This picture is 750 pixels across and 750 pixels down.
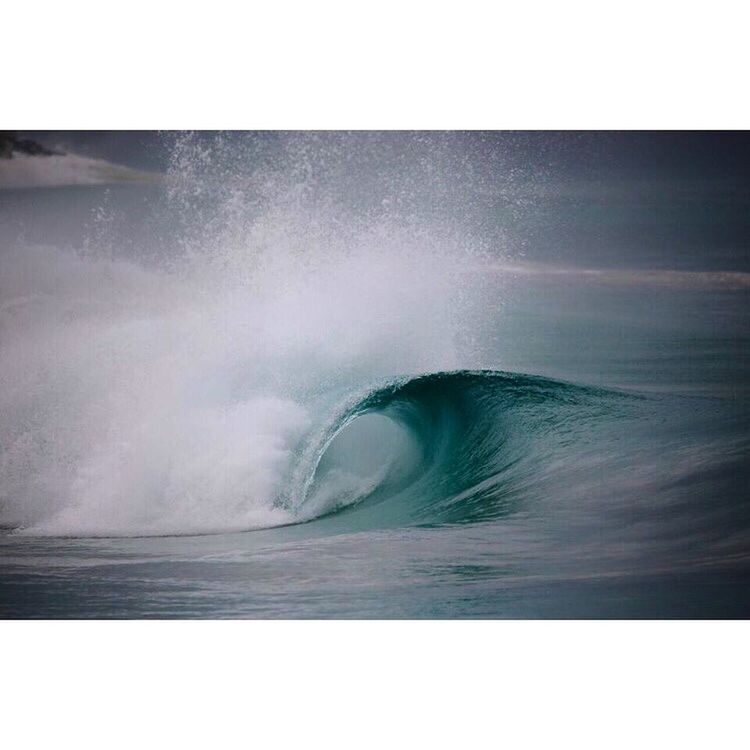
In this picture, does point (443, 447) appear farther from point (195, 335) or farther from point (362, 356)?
point (195, 335)

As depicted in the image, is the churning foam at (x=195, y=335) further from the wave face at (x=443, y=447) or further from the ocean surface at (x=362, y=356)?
the wave face at (x=443, y=447)

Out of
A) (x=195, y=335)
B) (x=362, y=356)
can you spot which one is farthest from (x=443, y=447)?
(x=195, y=335)

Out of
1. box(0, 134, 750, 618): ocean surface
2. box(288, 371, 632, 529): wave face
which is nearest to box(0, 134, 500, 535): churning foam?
box(0, 134, 750, 618): ocean surface

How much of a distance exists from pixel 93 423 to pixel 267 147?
1.34 m

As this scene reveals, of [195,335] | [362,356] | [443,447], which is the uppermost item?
[195,335]

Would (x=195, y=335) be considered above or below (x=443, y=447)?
above

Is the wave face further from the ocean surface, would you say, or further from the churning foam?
the churning foam

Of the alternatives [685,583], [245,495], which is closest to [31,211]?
[245,495]

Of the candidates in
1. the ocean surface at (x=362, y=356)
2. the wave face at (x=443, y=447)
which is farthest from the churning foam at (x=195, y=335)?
the wave face at (x=443, y=447)

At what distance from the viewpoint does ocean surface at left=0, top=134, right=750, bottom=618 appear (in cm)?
345

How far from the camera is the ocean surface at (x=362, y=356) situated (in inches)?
136

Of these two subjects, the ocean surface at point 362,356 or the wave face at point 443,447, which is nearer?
the ocean surface at point 362,356

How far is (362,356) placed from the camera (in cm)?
354

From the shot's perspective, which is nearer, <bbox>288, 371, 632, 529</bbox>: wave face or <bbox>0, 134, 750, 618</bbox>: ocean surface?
<bbox>0, 134, 750, 618</bbox>: ocean surface
